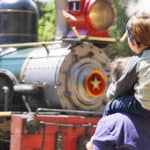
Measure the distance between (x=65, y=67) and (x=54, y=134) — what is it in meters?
0.85

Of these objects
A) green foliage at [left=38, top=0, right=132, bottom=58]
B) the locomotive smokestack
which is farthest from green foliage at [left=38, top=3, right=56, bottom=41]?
the locomotive smokestack

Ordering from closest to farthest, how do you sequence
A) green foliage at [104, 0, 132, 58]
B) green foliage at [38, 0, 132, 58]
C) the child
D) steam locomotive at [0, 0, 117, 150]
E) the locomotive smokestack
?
the child
steam locomotive at [0, 0, 117, 150]
the locomotive smokestack
green foliage at [104, 0, 132, 58]
green foliage at [38, 0, 132, 58]

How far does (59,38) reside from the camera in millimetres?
5984

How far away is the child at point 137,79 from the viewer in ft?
7.98

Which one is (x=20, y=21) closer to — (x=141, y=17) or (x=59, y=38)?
(x=59, y=38)

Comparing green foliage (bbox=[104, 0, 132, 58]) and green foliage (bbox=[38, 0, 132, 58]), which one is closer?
green foliage (bbox=[104, 0, 132, 58])

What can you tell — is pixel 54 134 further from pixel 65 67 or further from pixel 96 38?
pixel 96 38

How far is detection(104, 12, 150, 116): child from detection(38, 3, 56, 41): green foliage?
14058mm

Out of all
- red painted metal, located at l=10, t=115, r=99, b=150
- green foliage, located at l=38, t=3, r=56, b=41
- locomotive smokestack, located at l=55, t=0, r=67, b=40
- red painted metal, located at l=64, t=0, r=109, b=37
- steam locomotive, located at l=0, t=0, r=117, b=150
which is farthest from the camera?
green foliage, located at l=38, t=3, r=56, b=41

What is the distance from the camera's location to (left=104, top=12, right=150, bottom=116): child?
7.98 feet

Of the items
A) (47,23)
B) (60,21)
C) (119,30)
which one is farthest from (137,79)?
(47,23)

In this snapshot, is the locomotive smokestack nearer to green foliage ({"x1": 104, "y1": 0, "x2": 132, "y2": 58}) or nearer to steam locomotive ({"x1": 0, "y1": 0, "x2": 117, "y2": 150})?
steam locomotive ({"x1": 0, "y1": 0, "x2": 117, "y2": 150})

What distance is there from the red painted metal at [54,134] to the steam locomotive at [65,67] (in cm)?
52

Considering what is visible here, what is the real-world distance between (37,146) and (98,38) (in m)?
1.53
